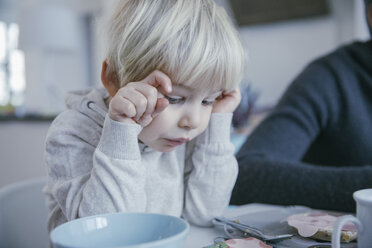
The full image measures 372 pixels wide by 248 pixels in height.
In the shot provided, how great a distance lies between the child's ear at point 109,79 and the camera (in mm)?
716

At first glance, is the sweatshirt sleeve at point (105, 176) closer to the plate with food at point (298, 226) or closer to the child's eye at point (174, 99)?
the child's eye at point (174, 99)

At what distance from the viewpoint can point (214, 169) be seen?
79 cm

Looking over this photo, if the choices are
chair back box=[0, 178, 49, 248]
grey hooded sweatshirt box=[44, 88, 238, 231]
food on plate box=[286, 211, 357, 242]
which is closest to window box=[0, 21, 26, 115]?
chair back box=[0, 178, 49, 248]

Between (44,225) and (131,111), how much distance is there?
1.79ft

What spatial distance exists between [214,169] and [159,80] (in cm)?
26

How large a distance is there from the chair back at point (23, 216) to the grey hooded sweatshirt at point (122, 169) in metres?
0.15

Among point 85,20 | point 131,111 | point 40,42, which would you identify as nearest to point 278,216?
point 131,111

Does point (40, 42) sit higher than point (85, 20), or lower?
lower

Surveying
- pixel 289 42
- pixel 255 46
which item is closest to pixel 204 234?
pixel 289 42

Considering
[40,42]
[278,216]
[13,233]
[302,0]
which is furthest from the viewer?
[40,42]

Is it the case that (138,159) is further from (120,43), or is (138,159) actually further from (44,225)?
(44,225)

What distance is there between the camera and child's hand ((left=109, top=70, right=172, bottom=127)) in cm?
59

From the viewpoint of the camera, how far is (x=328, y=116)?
3.82 feet

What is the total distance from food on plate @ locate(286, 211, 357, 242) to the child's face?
22 cm
